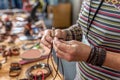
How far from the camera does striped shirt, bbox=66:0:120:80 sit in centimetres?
82

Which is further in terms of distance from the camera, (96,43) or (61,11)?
(61,11)

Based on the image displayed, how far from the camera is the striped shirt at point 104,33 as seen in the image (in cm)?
82

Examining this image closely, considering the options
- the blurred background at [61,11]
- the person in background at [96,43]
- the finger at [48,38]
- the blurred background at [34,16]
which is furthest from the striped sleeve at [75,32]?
the blurred background at [61,11]

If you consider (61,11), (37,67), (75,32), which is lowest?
(61,11)

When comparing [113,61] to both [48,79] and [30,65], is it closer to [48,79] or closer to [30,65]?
[48,79]

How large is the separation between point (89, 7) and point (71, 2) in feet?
10.5

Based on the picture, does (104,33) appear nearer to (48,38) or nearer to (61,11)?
(48,38)

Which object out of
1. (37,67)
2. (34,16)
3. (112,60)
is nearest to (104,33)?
(112,60)

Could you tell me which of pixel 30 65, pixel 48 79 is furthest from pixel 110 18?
pixel 30 65

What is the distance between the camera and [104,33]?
0.86 metres

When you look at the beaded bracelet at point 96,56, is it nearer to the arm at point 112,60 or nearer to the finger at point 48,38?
the arm at point 112,60

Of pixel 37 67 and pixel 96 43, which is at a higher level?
Answer: pixel 96 43

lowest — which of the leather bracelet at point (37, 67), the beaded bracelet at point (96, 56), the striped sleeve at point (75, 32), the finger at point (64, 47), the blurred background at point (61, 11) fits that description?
the blurred background at point (61, 11)

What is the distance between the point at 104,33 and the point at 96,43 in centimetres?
7
